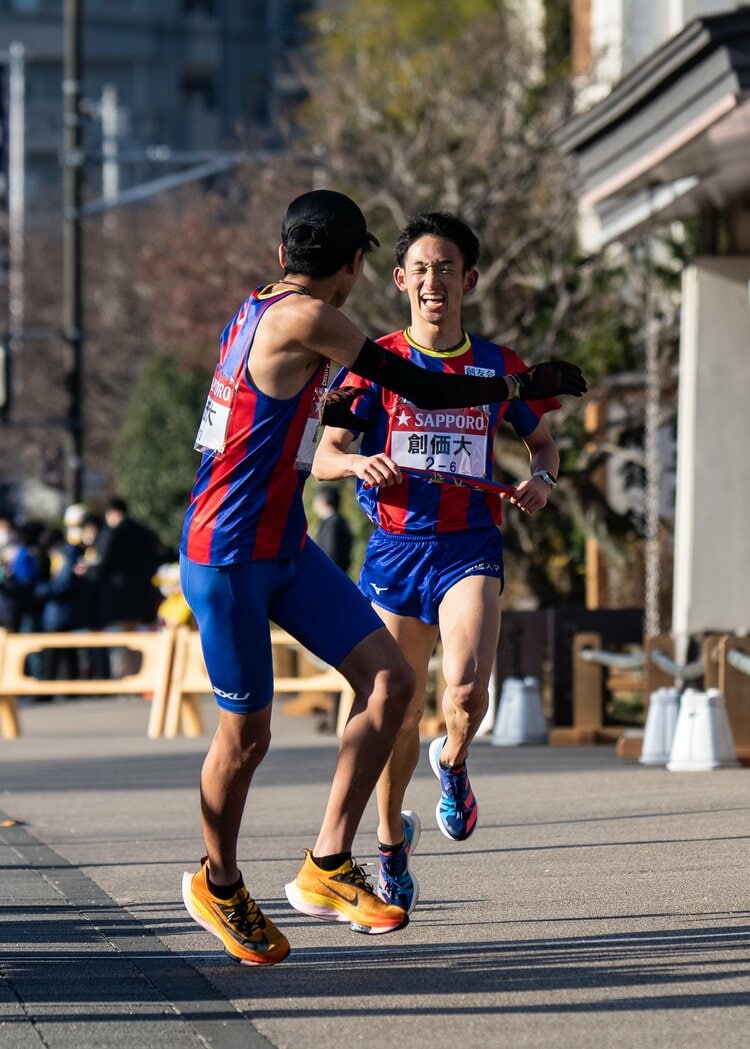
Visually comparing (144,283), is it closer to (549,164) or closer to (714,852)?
(549,164)

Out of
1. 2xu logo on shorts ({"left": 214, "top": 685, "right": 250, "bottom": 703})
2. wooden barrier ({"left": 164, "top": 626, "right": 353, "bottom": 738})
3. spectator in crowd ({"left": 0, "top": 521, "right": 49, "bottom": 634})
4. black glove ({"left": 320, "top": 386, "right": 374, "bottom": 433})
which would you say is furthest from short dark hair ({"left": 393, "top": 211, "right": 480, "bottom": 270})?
spectator in crowd ({"left": 0, "top": 521, "right": 49, "bottom": 634})

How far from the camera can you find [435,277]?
7023 millimetres

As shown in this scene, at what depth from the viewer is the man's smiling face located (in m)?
7.03

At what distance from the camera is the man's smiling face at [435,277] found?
703 cm

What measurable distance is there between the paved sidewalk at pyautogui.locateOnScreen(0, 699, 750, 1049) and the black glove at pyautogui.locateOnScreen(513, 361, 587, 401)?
1551mm

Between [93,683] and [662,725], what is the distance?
6200 millimetres

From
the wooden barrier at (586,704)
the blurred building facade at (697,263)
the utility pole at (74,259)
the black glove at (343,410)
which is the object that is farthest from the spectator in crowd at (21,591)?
the black glove at (343,410)

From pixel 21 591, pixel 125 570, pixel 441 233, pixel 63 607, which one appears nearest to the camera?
pixel 441 233

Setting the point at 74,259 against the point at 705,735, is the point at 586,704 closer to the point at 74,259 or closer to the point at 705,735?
the point at 705,735

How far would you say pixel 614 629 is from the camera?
1414cm

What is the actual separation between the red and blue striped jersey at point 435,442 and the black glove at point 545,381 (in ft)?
2.95

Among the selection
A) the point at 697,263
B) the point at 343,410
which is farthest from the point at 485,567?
the point at 697,263

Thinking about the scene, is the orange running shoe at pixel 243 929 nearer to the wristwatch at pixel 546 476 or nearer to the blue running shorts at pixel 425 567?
the blue running shorts at pixel 425 567

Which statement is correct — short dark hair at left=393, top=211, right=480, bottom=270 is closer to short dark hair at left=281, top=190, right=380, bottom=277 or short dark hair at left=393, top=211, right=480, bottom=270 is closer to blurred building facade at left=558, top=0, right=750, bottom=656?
short dark hair at left=281, top=190, right=380, bottom=277
